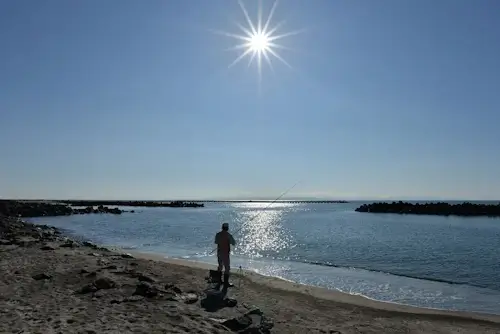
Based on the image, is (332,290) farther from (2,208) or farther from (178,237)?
(2,208)

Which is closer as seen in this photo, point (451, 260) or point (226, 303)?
point (226, 303)

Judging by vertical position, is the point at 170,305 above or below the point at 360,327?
above

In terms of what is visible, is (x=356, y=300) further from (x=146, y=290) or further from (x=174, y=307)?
(x=146, y=290)

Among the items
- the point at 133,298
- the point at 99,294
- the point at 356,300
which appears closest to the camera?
the point at 133,298

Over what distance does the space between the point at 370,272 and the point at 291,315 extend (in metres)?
10.9

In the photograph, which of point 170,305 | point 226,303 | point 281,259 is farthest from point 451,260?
point 170,305

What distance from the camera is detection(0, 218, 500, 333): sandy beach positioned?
28.0 feet

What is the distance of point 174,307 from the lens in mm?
9812

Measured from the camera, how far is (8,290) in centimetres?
1110

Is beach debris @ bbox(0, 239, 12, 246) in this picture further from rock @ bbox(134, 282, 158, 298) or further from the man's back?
rock @ bbox(134, 282, 158, 298)

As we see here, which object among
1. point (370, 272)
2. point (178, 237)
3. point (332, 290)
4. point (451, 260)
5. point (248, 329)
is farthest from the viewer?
point (178, 237)

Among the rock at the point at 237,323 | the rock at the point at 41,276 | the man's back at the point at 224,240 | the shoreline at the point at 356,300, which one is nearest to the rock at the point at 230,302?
the rock at the point at 237,323

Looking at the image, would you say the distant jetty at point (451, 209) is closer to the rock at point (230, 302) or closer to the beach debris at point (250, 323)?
the rock at point (230, 302)

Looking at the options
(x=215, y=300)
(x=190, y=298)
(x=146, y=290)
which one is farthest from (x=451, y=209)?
(x=146, y=290)
